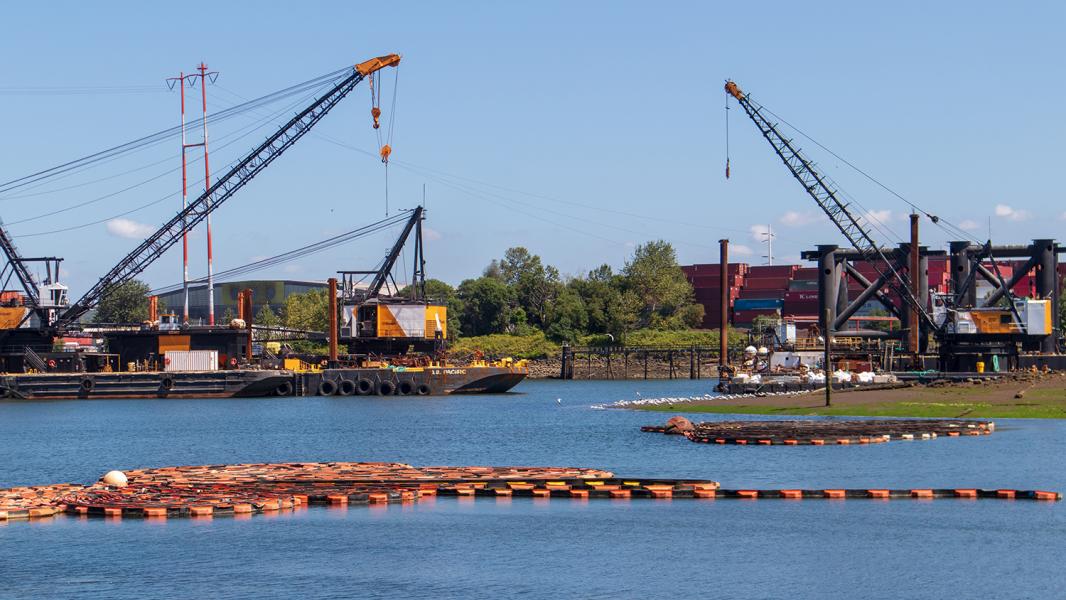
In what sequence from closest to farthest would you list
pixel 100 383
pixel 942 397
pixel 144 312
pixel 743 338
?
pixel 942 397 < pixel 100 383 < pixel 743 338 < pixel 144 312

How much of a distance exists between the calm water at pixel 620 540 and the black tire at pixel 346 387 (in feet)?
179

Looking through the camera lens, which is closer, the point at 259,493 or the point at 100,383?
the point at 259,493

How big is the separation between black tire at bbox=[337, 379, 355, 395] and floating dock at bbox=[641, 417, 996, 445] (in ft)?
164

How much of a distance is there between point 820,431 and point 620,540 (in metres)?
29.7

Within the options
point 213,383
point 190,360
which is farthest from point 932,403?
point 190,360

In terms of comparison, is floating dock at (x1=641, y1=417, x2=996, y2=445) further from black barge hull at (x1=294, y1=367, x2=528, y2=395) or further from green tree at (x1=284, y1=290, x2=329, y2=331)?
green tree at (x1=284, y1=290, x2=329, y2=331)

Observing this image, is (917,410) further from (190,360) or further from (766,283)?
(766,283)

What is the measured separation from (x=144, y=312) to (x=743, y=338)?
264ft

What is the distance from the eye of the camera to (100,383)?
11350cm

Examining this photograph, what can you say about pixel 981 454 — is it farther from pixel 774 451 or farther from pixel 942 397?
pixel 942 397

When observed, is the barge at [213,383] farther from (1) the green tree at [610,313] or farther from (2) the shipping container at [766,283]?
(2) the shipping container at [766,283]

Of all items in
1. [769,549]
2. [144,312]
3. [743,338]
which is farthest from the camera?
[144,312]

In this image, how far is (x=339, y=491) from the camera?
4372 cm

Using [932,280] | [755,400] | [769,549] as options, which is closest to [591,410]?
[755,400]
